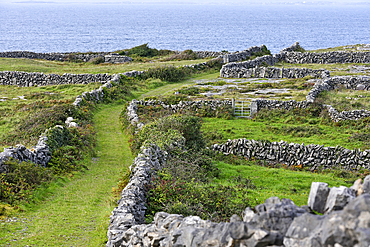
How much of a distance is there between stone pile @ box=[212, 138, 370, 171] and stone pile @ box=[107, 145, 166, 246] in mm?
8385

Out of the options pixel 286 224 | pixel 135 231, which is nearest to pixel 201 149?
pixel 135 231

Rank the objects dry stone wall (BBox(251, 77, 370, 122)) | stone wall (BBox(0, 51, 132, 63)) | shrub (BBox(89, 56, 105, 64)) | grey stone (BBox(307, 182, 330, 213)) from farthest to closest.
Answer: stone wall (BBox(0, 51, 132, 63)) → shrub (BBox(89, 56, 105, 64)) → dry stone wall (BBox(251, 77, 370, 122)) → grey stone (BBox(307, 182, 330, 213))

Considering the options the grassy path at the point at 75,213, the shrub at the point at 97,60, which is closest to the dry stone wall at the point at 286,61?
the shrub at the point at 97,60

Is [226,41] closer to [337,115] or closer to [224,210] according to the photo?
[337,115]

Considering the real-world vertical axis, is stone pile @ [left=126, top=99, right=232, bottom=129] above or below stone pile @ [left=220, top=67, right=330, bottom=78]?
below

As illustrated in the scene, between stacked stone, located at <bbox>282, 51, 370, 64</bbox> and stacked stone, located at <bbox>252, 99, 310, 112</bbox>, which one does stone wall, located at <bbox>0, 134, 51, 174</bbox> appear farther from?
stacked stone, located at <bbox>282, 51, 370, 64</bbox>

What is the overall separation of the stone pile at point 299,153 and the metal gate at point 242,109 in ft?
28.6

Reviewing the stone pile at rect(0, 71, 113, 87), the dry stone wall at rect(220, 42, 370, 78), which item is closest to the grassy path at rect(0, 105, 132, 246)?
the stone pile at rect(0, 71, 113, 87)

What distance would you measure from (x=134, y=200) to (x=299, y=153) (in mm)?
13979

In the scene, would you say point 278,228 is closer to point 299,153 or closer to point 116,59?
point 299,153

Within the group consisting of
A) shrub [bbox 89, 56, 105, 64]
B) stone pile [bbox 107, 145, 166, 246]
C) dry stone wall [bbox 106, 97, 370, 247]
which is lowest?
shrub [bbox 89, 56, 105, 64]

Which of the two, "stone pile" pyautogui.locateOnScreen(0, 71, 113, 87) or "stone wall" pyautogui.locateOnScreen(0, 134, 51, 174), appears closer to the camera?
"stone wall" pyautogui.locateOnScreen(0, 134, 51, 174)

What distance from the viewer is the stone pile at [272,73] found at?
48.8 m

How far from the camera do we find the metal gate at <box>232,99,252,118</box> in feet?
110
